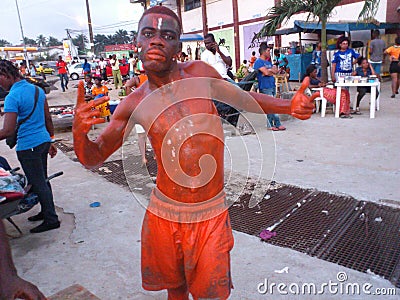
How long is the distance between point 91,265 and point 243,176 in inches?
97.1

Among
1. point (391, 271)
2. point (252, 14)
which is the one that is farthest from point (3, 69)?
point (252, 14)

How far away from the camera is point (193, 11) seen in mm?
24516

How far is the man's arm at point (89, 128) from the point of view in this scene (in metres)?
1.55

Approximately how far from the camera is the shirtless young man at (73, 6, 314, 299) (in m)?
1.62

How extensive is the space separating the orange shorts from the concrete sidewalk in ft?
3.39

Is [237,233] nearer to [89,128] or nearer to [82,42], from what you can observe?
[89,128]

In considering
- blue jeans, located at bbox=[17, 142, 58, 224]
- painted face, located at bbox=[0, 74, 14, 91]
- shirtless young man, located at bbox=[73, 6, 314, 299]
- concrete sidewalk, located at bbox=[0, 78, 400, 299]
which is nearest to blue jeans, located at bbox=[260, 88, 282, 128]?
concrete sidewalk, located at bbox=[0, 78, 400, 299]

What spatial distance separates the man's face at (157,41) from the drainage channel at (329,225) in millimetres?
2241

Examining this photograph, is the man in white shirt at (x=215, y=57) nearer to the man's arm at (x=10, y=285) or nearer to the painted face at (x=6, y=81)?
the painted face at (x=6, y=81)

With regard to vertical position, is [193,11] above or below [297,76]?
above

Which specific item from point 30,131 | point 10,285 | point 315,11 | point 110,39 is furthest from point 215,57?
point 110,39

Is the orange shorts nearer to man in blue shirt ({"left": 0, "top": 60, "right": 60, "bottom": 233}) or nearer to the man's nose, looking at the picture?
the man's nose

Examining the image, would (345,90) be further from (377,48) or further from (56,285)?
(56,285)

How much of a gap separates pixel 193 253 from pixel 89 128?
2.42 feet
